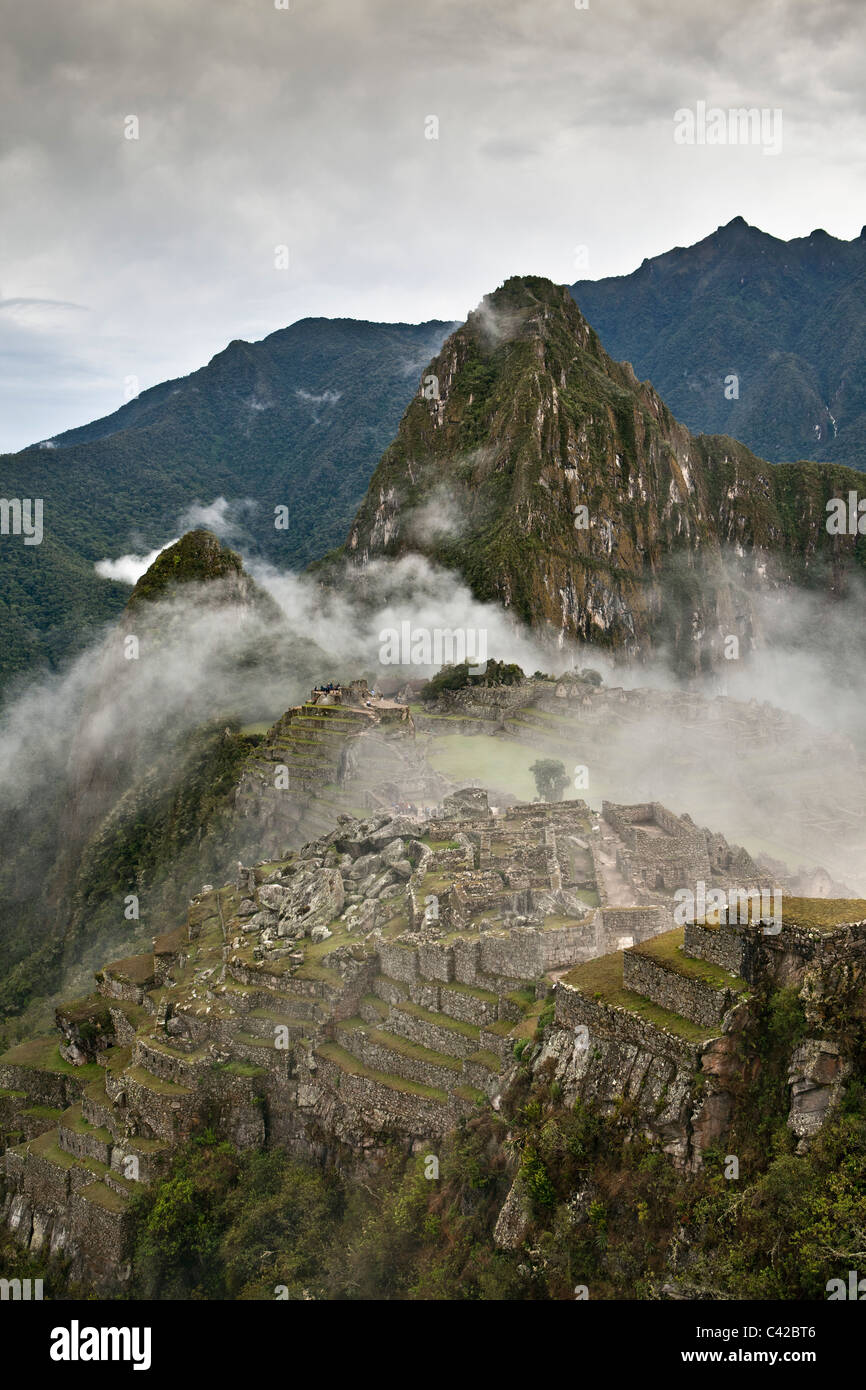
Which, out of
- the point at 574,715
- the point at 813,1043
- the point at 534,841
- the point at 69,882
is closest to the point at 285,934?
the point at 534,841

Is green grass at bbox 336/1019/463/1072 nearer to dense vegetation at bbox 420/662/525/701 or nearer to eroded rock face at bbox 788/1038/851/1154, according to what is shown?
eroded rock face at bbox 788/1038/851/1154

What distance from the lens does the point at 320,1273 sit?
1959cm

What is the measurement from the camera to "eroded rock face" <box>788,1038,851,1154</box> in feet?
39.2

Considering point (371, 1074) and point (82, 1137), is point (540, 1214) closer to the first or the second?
point (371, 1074)

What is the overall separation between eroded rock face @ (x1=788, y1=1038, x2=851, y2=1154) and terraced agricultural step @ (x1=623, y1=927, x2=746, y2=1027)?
4.26 ft

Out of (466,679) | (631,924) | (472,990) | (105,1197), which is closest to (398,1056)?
(472,990)

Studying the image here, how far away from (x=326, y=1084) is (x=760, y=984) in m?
11.4

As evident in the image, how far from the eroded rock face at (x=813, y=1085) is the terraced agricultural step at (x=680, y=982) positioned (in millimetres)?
1298

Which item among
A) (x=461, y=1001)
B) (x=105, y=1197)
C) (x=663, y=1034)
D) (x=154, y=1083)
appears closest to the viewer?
(x=663, y=1034)

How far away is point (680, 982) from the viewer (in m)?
14.3

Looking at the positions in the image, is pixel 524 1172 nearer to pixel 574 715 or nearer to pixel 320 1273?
pixel 320 1273

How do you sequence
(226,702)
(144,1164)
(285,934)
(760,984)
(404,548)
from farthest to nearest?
(404,548), (226,702), (285,934), (144,1164), (760,984)

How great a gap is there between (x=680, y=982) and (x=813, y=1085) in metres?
2.43

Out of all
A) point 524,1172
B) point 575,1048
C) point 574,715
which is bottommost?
point 524,1172
